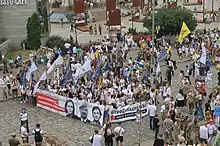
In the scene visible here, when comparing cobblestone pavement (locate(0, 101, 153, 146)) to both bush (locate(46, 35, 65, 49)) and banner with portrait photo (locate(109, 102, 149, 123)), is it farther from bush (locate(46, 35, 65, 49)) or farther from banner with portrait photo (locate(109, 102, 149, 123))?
bush (locate(46, 35, 65, 49))

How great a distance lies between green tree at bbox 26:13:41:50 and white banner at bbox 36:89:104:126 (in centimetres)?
1475

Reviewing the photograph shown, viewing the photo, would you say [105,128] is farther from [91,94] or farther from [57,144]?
[91,94]

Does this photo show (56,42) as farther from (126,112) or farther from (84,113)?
(126,112)

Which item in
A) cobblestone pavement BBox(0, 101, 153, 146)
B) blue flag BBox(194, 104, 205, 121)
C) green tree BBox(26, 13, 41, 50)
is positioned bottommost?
cobblestone pavement BBox(0, 101, 153, 146)

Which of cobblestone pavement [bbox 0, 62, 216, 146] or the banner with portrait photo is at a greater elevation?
the banner with portrait photo

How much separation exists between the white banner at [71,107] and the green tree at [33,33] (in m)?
14.7

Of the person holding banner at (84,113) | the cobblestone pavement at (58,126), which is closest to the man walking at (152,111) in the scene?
the cobblestone pavement at (58,126)

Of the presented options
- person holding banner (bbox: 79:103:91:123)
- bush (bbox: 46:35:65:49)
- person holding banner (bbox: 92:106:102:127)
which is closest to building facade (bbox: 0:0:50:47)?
bush (bbox: 46:35:65:49)

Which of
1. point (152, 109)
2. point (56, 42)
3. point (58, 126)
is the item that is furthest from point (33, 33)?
point (152, 109)

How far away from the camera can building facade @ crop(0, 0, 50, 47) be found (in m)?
45.4

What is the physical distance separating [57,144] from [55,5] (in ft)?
170

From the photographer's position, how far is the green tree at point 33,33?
42125 millimetres

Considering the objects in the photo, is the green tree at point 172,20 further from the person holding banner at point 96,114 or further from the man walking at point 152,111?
the man walking at point 152,111

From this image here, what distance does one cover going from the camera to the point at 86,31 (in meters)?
56.4
